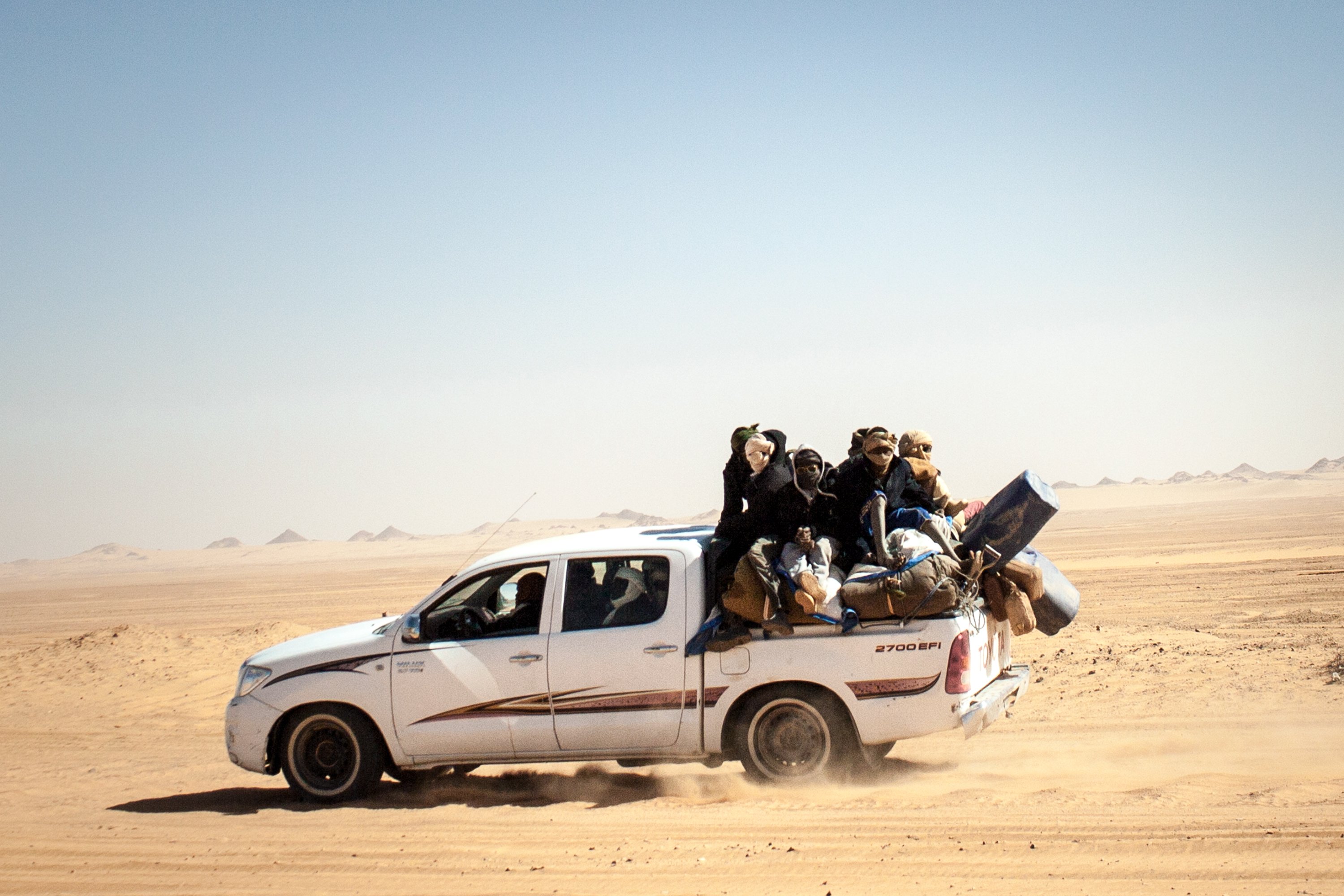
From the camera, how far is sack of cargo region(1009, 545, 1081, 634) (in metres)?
7.66

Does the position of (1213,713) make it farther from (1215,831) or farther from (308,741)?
(308,741)

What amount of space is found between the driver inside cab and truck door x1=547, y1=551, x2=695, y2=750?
0.16 metres

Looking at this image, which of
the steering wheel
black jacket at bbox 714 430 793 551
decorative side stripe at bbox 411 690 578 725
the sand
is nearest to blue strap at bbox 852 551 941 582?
black jacket at bbox 714 430 793 551

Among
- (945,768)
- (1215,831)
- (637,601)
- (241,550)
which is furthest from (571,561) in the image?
(241,550)

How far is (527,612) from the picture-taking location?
7789 millimetres

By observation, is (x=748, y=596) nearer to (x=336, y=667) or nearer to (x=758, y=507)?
(x=758, y=507)

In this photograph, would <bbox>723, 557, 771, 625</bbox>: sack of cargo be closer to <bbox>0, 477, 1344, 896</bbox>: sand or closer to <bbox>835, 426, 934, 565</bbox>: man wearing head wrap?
<bbox>835, 426, 934, 565</bbox>: man wearing head wrap

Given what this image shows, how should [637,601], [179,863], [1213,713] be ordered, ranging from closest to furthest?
[179,863] → [637,601] → [1213,713]

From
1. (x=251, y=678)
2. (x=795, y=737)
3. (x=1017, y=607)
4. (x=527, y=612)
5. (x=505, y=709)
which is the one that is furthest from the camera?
(x=251, y=678)

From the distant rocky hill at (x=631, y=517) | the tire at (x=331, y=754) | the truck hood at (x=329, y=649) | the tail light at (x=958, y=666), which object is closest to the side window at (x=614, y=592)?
the truck hood at (x=329, y=649)

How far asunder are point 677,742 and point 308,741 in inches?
111

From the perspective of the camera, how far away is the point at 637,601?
7.57 m

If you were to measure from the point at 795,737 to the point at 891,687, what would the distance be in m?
0.76

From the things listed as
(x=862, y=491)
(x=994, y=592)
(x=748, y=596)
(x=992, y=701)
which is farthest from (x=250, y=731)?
(x=994, y=592)
